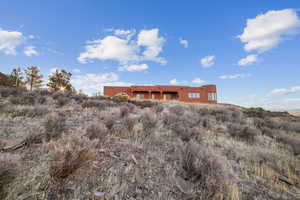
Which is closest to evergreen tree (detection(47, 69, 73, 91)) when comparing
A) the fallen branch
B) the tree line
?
the tree line

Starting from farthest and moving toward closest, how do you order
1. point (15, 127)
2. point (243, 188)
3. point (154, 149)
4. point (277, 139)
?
point (277, 139), point (15, 127), point (154, 149), point (243, 188)

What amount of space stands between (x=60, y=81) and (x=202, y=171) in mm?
40519

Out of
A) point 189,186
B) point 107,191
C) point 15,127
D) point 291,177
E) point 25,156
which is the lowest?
point 291,177

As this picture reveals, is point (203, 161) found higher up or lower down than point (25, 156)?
lower down

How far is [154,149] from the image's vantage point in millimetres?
3080

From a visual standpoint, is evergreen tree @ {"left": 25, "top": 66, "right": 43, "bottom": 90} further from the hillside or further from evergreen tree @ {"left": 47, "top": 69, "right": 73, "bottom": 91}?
the hillside

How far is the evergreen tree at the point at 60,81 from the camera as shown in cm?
3347

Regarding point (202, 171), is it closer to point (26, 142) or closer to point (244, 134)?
point (26, 142)

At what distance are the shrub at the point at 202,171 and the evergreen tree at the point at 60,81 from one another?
3802 centimetres

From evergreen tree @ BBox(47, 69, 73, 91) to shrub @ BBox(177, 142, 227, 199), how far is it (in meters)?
38.0

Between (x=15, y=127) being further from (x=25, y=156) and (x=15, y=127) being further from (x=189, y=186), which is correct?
(x=189, y=186)

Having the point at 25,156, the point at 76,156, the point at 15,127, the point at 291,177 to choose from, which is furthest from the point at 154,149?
the point at 15,127

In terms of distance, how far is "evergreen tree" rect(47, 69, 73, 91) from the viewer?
33469 millimetres

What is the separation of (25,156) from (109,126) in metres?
1.99
